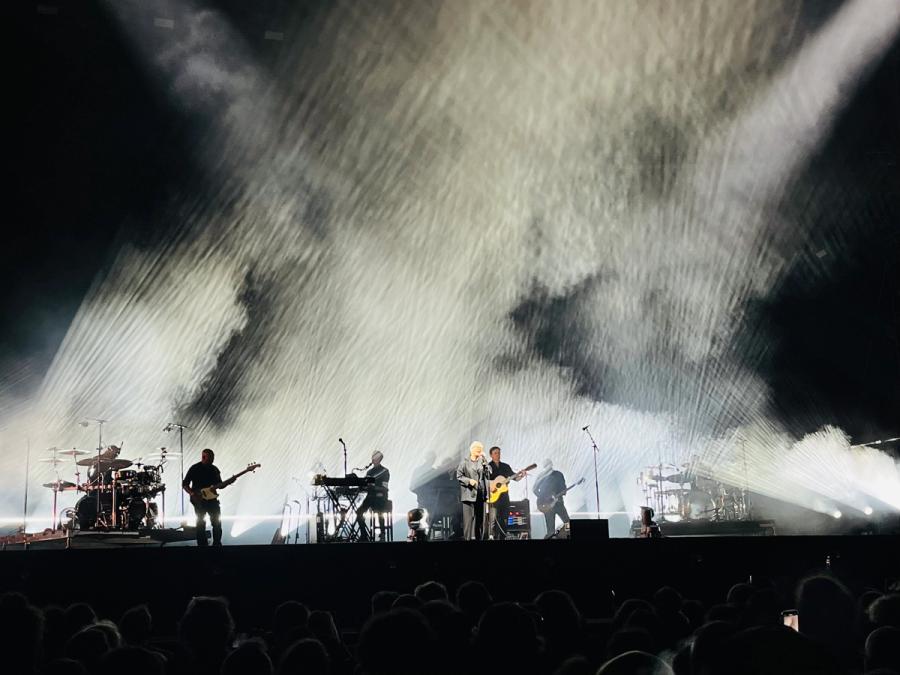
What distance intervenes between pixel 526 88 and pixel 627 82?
206cm

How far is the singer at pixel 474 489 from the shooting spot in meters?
11.5

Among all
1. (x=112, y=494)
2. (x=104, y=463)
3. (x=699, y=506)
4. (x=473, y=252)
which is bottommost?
(x=699, y=506)

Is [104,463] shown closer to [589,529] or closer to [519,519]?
[519,519]

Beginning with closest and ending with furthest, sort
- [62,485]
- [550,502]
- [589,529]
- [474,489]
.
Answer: [589,529] < [474,489] < [62,485] < [550,502]

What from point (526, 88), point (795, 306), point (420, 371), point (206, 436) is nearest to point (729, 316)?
point (795, 306)

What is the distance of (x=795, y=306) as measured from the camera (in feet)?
52.5

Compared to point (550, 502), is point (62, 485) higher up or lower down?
higher up

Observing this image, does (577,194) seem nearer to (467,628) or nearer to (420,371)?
(420,371)

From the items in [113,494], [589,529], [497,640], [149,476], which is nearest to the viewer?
[497,640]

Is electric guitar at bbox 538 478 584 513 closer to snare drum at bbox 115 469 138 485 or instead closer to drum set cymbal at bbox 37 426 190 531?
drum set cymbal at bbox 37 426 190 531

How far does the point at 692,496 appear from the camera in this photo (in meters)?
17.0

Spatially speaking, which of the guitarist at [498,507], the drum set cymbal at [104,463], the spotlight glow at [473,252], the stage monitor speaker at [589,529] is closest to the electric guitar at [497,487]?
the guitarist at [498,507]

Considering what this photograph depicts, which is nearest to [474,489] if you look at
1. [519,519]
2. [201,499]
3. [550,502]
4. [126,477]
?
[519,519]

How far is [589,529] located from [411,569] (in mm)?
1942
